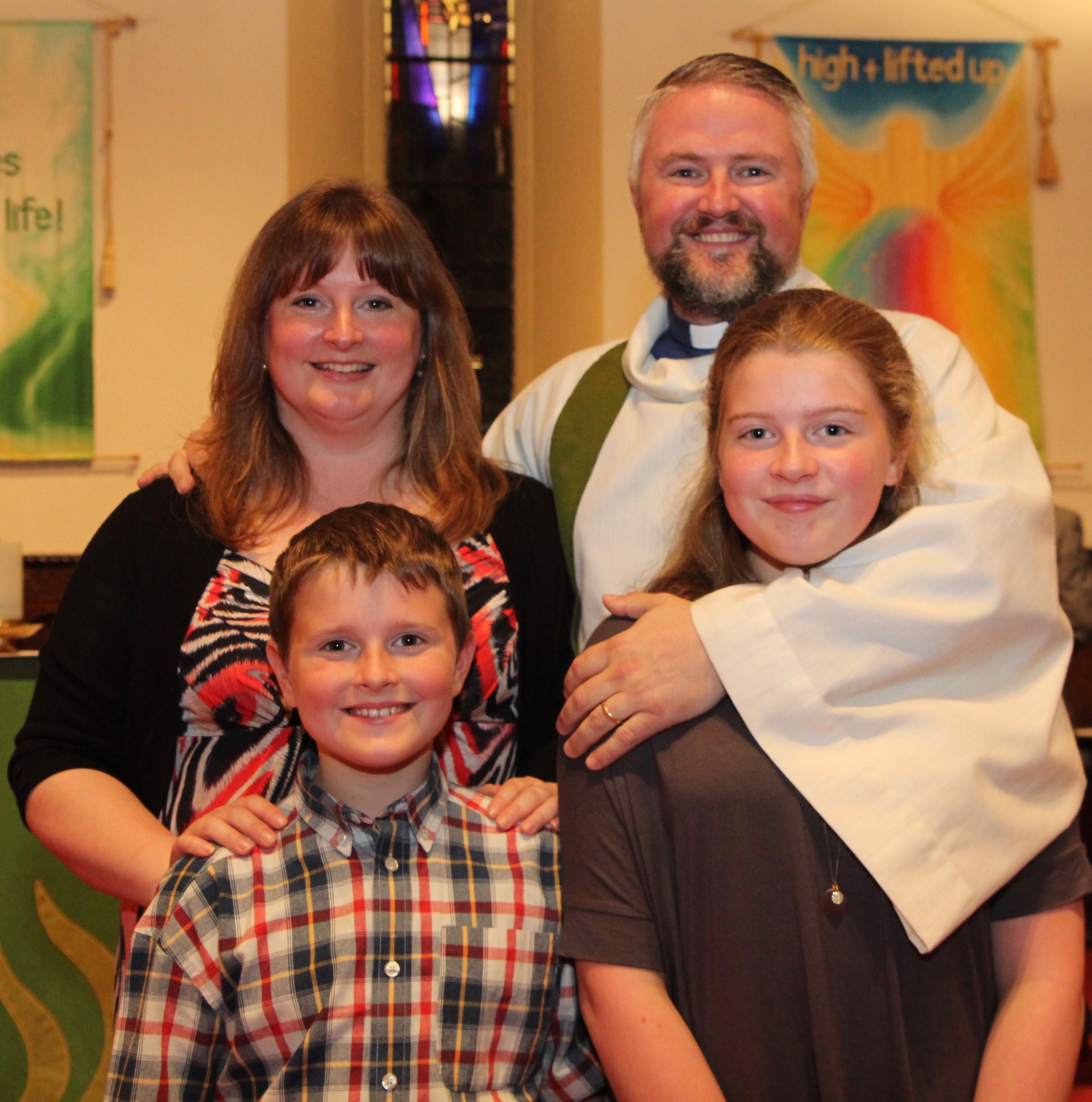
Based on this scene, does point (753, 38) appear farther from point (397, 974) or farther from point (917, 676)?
point (397, 974)

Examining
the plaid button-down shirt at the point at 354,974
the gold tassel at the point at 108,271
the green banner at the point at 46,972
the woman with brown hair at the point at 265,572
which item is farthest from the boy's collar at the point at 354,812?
the gold tassel at the point at 108,271

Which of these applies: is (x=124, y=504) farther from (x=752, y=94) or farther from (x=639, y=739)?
(x=752, y=94)

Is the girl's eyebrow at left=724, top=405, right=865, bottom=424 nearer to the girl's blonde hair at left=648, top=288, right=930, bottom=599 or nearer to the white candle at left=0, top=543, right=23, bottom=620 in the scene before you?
the girl's blonde hair at left=648, top=288, right=930, bottom=599

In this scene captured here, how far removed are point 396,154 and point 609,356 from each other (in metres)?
3.91

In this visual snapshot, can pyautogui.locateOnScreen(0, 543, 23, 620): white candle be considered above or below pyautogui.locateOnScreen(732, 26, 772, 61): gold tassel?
below

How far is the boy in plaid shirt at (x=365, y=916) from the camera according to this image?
4.98ft

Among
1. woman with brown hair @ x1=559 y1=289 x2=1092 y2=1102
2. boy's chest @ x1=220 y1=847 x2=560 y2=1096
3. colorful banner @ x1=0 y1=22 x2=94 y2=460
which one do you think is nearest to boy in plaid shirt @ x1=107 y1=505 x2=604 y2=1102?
boy's chest @ x1=220 y1=847 x2=560 y2=1096

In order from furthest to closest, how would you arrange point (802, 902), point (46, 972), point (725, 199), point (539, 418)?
point (46, 972) < point (539, 418) < point (725, 199) < point (802, 902)

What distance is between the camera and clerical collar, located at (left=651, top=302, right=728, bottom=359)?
228 cm

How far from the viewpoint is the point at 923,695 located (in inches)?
62.2

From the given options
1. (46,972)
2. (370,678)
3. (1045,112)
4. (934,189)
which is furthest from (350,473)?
(1045,112)

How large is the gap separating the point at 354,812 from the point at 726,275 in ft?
3.81

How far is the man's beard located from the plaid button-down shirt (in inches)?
41.0

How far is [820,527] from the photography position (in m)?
1.59
